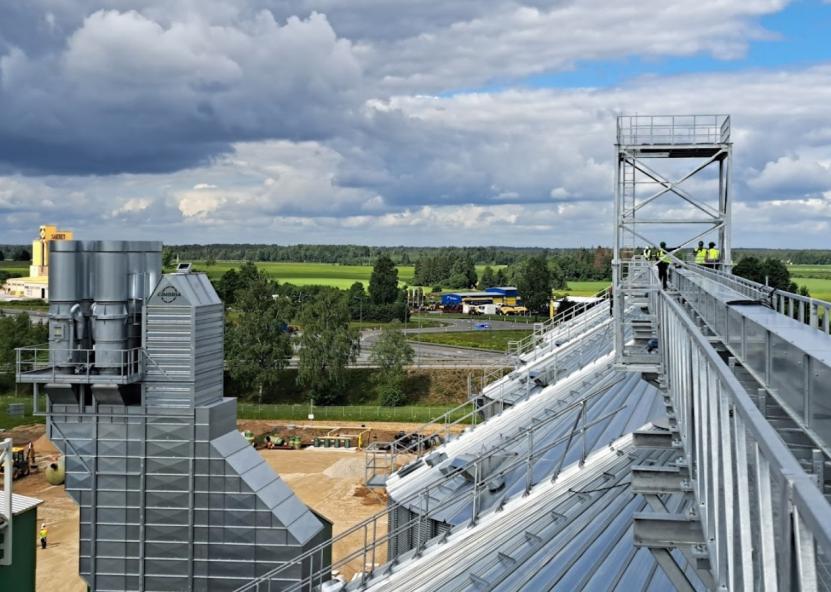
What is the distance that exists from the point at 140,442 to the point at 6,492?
2763 mm

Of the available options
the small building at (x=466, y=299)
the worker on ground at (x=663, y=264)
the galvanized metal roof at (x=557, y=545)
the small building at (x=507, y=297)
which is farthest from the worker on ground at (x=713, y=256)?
the small building at (x=466, y=299)

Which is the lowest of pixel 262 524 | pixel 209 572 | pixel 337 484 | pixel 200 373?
pixel 337 484

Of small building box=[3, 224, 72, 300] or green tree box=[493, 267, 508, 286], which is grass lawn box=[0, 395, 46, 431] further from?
green tree box=[493, 267, 508, 286]

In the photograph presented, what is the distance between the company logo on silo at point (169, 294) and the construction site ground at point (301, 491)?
13387 millimetres

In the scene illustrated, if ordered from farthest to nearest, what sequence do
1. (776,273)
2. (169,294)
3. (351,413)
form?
(776,273) → (351,413) → (169,294)

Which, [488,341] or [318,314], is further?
[488,341]

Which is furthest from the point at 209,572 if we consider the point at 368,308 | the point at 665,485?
the point at 368,308

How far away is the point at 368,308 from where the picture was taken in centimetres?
11156

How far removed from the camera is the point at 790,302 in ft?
31.1

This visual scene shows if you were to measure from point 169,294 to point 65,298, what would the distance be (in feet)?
7.42

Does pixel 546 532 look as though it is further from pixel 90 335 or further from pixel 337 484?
pixel 337 484

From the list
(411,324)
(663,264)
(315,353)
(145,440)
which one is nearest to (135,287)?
(145,440)

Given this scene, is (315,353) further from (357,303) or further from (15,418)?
(357,303)

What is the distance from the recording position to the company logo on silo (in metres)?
18.2
